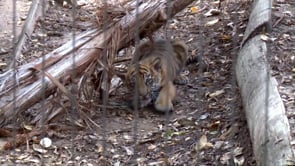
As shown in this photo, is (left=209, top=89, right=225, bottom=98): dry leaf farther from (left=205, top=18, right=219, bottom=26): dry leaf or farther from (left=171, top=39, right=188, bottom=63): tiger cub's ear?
(left=205, top=18, right=219, bottom=26): dry leaf

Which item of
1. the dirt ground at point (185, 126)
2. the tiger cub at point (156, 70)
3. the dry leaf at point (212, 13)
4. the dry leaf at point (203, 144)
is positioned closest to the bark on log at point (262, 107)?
the dirt ground at point (185, 126)

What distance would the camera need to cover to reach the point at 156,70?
11.8 ft

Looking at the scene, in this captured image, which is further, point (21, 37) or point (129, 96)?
point (21, 37)

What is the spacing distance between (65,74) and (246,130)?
40.2 inches

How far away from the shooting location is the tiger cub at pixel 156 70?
11.6 ft

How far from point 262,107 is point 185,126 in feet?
2.59

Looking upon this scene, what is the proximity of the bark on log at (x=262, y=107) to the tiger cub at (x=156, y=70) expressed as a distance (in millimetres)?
451

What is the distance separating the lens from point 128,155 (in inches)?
118

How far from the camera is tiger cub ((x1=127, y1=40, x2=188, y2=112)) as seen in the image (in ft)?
11.6

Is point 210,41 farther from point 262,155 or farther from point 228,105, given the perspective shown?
point 262,155

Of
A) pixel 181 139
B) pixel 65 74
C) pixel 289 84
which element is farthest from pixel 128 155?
pixel 289 84

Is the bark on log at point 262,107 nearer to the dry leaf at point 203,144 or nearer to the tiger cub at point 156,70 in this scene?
the dry leaf at point 203,144

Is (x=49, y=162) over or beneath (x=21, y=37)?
beneath

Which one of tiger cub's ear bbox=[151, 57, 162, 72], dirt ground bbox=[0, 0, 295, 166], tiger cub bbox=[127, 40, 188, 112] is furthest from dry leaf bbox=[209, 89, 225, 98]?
tiger cub's ear bbox=[151, 57, 162, 72]
